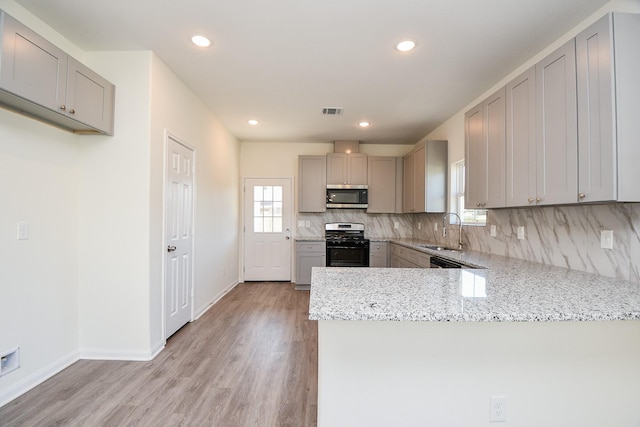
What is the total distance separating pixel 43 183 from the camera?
210 centimetres

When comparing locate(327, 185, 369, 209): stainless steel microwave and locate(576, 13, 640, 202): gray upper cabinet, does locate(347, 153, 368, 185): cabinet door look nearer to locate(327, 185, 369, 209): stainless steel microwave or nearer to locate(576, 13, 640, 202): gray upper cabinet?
locate(327, 185, 369, 209): stainless steel microwave

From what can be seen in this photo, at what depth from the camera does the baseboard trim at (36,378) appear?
6.10ft

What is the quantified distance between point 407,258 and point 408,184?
1316 mm

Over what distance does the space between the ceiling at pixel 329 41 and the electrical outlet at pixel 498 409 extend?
2203 millimetres

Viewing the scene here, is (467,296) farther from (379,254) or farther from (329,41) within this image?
(379,254)

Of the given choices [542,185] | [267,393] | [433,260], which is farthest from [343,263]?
[542,185]

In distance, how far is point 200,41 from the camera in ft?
7.45

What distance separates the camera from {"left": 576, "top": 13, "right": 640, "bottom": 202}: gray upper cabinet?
1.41 meters

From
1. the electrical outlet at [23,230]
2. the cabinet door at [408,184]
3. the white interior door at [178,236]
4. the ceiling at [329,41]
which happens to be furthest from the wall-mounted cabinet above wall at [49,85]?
the cabinet door at [408,184]

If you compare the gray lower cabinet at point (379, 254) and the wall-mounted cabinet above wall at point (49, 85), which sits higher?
the wall-mounted cabinet above wall at point (49, 85)

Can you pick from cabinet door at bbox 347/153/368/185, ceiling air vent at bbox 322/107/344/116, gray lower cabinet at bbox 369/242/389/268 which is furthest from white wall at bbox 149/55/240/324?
gray lower cabinet at bbox 369/242/389/268

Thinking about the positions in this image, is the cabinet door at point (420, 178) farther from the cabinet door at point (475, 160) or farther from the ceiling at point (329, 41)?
the cabinet door at point (475, 160)

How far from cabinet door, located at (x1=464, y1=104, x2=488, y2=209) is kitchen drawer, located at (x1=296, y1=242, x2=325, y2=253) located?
8.12 ft

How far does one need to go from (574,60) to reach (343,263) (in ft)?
12.0
